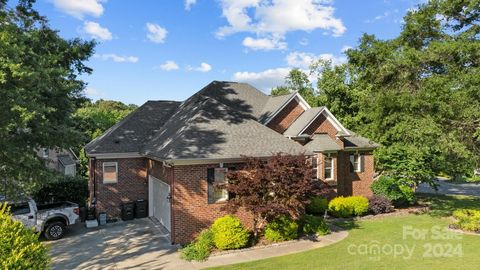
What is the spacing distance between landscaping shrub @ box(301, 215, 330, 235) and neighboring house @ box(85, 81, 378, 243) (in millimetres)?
2839

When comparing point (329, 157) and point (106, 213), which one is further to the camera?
point (329, 157)

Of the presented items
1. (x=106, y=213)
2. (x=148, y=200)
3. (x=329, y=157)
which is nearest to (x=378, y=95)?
(x=329, y=157)

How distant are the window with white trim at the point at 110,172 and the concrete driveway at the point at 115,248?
2758mm

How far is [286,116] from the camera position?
947 inches

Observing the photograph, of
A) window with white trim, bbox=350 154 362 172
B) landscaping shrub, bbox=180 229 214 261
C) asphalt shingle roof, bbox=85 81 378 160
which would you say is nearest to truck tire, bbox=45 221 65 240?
asphalt shingle roof, bbox=85 81 378 160

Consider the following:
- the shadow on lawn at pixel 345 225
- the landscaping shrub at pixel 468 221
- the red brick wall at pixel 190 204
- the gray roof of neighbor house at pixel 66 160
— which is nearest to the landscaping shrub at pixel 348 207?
the shadow on lawn at pixel 345 225

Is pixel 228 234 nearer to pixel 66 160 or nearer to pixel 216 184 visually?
pixel 216 184

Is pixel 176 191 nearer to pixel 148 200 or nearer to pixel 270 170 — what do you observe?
pixel 270 170

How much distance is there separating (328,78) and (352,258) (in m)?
27.0

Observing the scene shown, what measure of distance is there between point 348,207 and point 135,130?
46.4 ft

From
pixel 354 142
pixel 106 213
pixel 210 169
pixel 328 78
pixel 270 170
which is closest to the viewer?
pixel 270 170

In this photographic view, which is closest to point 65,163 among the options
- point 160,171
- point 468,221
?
point 160,171

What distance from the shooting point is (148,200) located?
20.4 meters

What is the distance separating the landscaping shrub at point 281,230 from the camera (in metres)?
15.3
